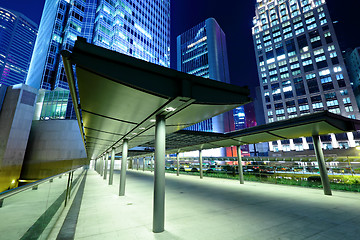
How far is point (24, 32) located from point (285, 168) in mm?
283405

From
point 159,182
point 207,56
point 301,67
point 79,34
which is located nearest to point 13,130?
point 79,34

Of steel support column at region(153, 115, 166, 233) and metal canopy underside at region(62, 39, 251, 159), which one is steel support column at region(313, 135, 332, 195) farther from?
steel support column at region(153, 115, 166, 233)

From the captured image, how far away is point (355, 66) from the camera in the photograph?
72.9 m

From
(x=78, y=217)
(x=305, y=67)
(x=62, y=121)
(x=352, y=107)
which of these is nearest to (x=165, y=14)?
(x=305, y=67)

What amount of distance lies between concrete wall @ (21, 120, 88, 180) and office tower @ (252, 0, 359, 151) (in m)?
65.4

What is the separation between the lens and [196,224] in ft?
15.8

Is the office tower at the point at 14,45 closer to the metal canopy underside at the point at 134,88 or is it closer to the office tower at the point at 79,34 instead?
the office tower at the point at 79,34

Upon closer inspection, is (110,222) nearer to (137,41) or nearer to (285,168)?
(285,168)

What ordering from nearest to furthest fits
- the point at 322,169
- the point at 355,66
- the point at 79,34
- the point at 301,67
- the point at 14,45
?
1. the point at 322,169
2. the point at 79,34
3. the point at 301,67
4. the point at 355,66
5. the point at 14,45

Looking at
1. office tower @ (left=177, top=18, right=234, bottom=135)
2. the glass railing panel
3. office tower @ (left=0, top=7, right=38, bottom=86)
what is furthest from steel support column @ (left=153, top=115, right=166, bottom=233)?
office tower @ (left=0, top=7, right=38, bottom=86)

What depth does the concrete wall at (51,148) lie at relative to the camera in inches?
1292

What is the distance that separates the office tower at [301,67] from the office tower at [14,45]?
243 metres

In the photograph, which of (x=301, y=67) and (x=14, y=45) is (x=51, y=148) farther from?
(x=14, y=45)

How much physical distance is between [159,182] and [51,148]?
136ft
